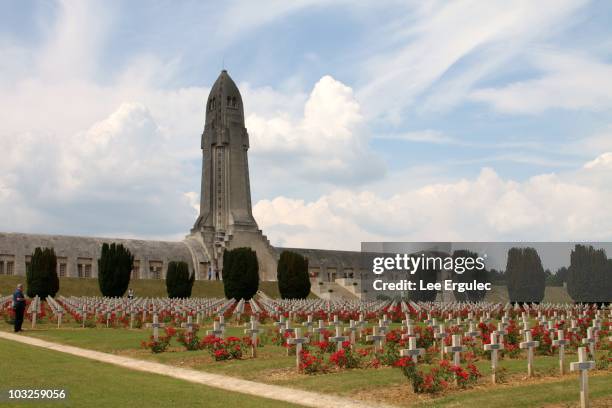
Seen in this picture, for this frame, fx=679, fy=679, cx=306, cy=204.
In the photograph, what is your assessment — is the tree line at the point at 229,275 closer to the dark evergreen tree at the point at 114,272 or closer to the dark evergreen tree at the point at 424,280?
the dark evergreen tree at the point at 114,272

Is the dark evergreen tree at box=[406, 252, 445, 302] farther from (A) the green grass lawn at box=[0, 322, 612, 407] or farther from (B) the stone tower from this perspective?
(A) the green grass lawn at box=[0, 322, 612, 407]

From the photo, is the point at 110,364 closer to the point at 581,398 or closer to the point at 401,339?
the point at 401,339

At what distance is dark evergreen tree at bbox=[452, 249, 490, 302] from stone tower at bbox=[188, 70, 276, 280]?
903 inches

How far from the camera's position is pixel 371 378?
46.2 feet

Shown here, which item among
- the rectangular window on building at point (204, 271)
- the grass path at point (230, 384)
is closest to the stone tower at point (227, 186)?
the rectangular window on building at point (204, 271)

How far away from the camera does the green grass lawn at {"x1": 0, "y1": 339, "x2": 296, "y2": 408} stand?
10969 millimetres

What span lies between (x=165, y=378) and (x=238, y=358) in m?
3.55

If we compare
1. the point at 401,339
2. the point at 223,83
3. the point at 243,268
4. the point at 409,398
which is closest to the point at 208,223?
the point at 223,83

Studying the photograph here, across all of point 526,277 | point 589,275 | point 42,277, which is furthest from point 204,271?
point 589,275

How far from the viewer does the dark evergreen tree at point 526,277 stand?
206 ft

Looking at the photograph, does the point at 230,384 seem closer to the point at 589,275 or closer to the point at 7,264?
the point at 589,275

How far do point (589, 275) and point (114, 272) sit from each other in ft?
137

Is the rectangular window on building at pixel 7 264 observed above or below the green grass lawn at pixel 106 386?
above

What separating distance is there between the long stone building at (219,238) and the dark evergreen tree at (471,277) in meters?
11.2
